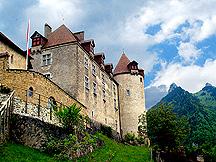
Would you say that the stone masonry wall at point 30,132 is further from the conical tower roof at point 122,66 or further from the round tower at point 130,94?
the conical tower roof at point 122,66

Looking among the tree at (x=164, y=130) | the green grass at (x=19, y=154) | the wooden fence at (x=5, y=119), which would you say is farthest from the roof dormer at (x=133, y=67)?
the green grass at (x=19, y=154)

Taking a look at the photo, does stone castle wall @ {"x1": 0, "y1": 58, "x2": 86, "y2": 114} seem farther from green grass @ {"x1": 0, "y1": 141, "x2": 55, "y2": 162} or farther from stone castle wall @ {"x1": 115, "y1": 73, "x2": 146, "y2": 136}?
stone castle wall @ {"x1": 115, "y1": 73, "x2": 146, "y2": 136}

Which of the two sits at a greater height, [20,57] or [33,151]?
[20,57]

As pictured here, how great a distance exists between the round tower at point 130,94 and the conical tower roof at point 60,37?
14522 millimetres

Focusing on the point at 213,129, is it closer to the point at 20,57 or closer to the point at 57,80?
the point at 57,80

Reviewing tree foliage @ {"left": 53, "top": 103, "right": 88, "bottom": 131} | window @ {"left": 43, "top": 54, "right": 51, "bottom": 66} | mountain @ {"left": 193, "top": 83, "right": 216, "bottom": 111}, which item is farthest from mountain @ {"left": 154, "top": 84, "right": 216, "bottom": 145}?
tree foliage @ {"left": 53, "top": 103, "right": 88, "bottom": 131}

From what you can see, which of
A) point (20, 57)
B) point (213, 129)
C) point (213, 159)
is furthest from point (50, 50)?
point (213, 129)

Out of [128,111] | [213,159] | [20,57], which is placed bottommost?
[213,159]

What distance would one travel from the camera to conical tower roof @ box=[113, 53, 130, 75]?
48.2 m

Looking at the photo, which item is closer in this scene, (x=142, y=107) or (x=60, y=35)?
(x=60, y=35)

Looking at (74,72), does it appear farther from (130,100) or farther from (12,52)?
(130,100)

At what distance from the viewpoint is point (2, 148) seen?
14.0 meters

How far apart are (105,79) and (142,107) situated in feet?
29.9

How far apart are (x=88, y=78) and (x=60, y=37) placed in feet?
20.9
